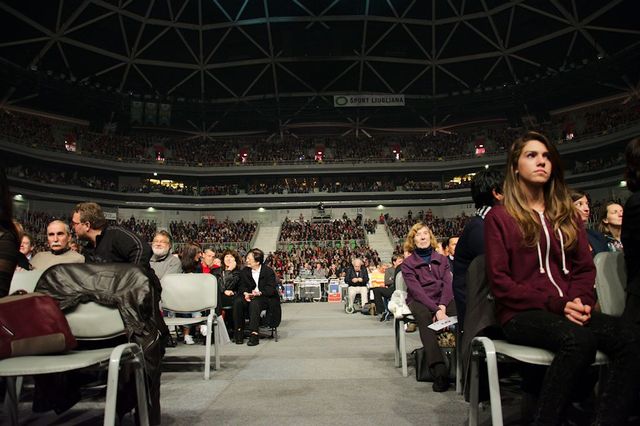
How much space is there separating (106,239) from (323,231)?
96.0ft

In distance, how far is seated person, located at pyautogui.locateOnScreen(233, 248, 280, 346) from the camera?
8.02 meters

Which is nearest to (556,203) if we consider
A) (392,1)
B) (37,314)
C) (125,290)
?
(125,290)

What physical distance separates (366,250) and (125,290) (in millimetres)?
26680

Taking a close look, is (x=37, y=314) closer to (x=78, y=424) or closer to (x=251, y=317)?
(x=78, y=424)

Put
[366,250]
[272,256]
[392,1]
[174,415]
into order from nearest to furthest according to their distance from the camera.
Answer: [174,415], [272,256], [366,250], [392,1]

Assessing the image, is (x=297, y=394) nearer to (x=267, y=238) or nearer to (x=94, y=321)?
(x=94, y=321)

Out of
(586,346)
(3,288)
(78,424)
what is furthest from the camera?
(78,424)

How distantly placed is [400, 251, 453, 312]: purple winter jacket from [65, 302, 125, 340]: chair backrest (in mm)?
3232

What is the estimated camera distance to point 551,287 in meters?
2.63

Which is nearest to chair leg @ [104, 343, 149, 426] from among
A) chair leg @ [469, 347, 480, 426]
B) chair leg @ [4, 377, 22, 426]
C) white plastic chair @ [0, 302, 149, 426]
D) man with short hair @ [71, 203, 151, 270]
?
white plastic chair @ [0, 302, 149, 426]

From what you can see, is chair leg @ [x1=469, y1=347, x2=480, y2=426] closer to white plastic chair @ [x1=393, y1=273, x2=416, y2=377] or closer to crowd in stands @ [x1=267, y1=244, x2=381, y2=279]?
white plastic chair @ [x1=393, y1=273, x2=416, y2=377]

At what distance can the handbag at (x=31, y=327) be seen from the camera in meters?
2.51

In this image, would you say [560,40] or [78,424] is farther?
[560,40]

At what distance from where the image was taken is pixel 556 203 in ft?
9.23
